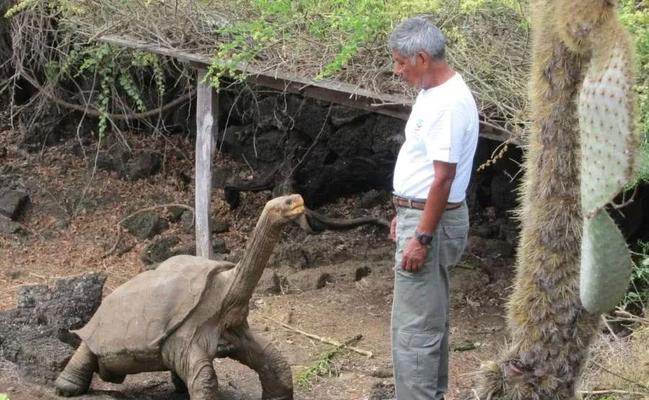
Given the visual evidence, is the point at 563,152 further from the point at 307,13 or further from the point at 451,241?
the point at 307,13

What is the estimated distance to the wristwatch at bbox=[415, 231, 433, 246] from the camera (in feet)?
17.1

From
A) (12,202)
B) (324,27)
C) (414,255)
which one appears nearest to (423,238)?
(414,255)

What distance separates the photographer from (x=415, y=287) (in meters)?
5.39

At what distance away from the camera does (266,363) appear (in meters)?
6.86

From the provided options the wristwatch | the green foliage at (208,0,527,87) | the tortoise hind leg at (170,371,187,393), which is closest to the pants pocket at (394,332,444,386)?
the wristwatch

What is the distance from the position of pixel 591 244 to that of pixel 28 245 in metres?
9.38

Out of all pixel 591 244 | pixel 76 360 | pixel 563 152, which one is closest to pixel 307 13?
pixel 76 360

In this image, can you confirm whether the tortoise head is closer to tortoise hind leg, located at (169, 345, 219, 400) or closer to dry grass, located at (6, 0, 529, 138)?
tortoise hind leg, located at (169, 345, 219, 400)

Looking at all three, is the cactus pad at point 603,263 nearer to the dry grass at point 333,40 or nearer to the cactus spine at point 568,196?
the cactus spine at point 568,196

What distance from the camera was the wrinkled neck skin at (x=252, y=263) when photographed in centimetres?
640

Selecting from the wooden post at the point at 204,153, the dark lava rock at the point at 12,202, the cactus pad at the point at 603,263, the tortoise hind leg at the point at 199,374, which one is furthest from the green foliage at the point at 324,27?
the dark lava rock at the point at 12,202

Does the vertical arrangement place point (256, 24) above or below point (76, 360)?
above

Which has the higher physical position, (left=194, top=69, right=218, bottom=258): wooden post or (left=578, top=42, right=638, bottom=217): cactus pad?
(left=578, top=42, right=638, bottom=217): cactus pad

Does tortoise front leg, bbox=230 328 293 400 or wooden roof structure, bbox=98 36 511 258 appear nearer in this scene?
tortoise front leg, bbox=230 328 293 400
